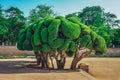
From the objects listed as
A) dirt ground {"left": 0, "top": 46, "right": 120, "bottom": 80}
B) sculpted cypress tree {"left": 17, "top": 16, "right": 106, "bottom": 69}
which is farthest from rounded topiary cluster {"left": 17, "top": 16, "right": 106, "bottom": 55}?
dirt ground {"left": 0, "top": 46, "right": 120, "bottom": 80}

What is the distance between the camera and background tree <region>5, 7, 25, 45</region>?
180 ft

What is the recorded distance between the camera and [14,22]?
55.3 metres

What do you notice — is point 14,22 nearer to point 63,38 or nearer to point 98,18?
point 98,18

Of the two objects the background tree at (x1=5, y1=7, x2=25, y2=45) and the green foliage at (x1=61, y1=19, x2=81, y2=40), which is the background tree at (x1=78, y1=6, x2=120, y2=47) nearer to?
the background tree at (x1=5, y1=7, x2=25, y2=45)

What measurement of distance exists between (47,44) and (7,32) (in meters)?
32.9

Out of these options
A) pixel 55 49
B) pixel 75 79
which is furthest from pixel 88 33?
pixel 75 79

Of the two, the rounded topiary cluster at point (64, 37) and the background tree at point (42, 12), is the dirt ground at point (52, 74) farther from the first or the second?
the background tree at point (42, 12)

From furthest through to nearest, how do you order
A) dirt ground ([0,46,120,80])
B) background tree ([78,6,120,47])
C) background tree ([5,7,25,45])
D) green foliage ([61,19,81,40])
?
background tree ([78,6,120,47]), background tree ([5,7,25,45]), green foliage ([61,19,81,40]), dirt ground ([0,46,120,80])

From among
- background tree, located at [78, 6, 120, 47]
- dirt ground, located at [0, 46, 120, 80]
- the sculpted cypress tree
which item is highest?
background tree, located at [78, 6, 120, 47]

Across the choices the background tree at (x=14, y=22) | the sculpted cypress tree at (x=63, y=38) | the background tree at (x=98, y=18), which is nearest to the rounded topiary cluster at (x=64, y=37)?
the sculpted cypress tree at (x=63, y=38)

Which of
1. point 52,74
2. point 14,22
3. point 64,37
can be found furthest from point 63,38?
point 14,22

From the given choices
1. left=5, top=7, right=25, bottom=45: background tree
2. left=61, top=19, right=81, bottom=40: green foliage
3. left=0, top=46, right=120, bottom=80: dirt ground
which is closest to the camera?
left=0, top=46, right=120, bottom=80: dirt ground

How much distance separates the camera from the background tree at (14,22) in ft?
180

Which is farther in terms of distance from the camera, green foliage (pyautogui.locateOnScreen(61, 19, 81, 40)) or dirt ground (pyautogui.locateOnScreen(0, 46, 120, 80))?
green foliage (pyautogui.locateOnScreen(61, 19, 81, 40))
